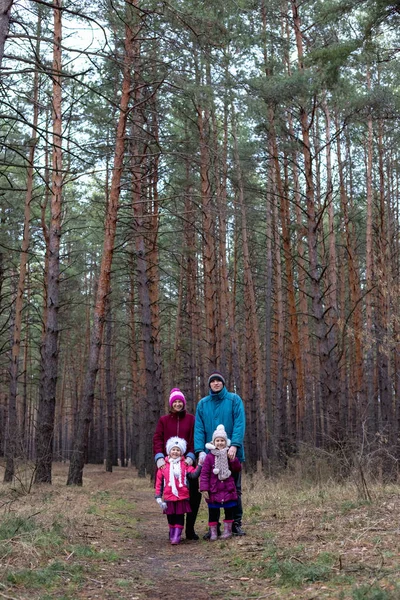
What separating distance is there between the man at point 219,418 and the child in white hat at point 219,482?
165mm

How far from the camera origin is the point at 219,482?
20.4 feet

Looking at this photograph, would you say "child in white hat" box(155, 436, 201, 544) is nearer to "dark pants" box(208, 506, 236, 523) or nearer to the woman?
the woman

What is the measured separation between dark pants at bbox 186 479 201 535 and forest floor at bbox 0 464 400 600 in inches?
7.2

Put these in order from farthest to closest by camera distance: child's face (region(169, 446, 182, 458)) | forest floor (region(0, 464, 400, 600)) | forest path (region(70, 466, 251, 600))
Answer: child's face (region(169, 446, 182, 458)) → forest path (region(70, 466, 251, 600)) → forest floor (region(0, 464, 400, 600))

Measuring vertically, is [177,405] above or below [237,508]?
above

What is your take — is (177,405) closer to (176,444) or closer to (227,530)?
(176,444)

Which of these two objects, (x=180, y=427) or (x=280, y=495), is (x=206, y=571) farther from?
(x=280, y=495)

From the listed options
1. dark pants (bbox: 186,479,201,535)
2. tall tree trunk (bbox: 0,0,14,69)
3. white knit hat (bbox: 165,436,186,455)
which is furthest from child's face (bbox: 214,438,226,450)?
tall tree trunk (bbox: 0,0,14,69)

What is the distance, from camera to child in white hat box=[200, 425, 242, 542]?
616 centimetres

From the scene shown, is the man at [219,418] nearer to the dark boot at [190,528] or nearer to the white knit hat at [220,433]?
the white knit hat at [220,433]

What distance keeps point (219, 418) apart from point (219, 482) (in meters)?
0.70

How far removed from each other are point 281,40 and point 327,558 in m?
10.8

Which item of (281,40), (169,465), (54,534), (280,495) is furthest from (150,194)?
(54,534)

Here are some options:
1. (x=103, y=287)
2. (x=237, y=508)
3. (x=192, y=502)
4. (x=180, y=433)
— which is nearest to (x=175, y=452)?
→ (x=180, y=433)
